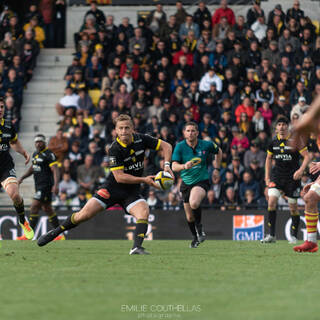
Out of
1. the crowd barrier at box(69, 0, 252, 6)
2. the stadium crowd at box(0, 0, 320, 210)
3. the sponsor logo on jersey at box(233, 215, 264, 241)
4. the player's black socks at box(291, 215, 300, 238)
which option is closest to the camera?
the player's black socks at box(291, 215, 300, 238)

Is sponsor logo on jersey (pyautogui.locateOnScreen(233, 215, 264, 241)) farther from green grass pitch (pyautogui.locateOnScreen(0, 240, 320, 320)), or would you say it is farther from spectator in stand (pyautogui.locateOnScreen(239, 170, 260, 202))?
green grass pitch (pyautogui.locateOnScreen(0, 240, 320, 320))

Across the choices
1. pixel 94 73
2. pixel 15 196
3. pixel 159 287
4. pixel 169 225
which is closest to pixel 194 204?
pixel 15 196

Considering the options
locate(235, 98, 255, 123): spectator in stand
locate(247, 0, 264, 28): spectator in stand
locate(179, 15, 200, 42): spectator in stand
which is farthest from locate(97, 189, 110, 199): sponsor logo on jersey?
locate(247, 0, 264, 28): spectator in stand

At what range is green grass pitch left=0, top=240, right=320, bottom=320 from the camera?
18.3 ft

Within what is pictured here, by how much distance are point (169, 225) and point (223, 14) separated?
791cm

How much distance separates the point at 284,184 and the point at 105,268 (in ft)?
23.5

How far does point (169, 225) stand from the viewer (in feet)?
64.6

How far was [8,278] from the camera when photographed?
7.93 metres

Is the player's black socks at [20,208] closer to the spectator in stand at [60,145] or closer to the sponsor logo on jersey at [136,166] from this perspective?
the sponsor logo on jersey at [136,166]

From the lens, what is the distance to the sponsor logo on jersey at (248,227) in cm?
1936

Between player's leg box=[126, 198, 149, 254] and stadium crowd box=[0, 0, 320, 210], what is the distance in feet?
27.5

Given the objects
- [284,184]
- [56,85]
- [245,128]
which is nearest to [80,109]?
[56,85]

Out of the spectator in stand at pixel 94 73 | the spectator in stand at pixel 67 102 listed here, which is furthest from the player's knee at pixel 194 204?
the spectator in stand at pixel 94 73

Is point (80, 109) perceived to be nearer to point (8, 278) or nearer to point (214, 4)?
point (214, 4)
